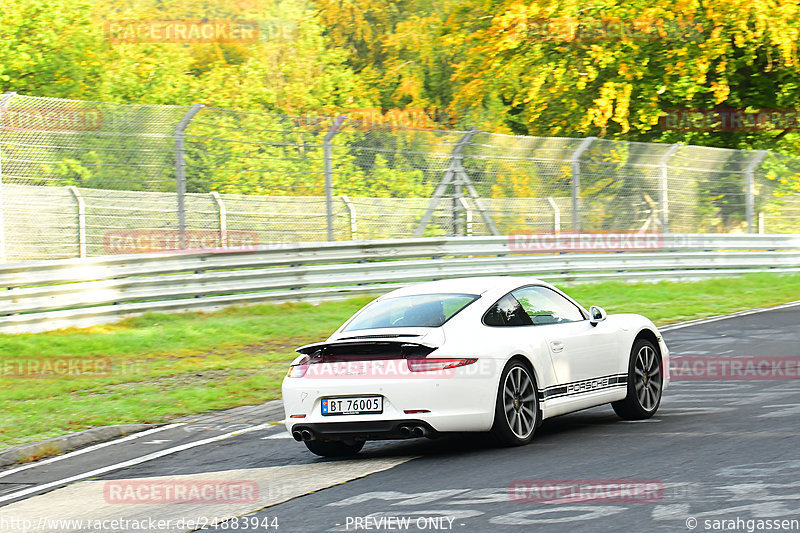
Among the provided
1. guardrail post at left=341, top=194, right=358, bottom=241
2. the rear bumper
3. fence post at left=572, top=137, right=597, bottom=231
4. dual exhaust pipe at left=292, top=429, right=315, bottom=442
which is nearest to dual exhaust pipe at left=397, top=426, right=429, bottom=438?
the rear bumper

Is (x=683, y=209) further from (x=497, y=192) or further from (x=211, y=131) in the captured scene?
(x=211, y=131)

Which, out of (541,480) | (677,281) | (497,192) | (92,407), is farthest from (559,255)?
(541,480)

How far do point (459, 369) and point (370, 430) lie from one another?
79 centimetres

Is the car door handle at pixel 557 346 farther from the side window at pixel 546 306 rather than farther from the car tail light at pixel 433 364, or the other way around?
the car tail light at pixel 433 364

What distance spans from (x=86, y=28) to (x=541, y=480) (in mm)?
41121

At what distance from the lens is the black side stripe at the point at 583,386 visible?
8.59 metres

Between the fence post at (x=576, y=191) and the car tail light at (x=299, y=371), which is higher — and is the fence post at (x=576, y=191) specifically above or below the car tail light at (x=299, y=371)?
above

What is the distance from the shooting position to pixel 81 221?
16141mm

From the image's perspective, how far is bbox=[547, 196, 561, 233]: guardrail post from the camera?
22.7 metres

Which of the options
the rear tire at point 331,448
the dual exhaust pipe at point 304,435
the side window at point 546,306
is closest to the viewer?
the dual exhaust pipe at point 304,435

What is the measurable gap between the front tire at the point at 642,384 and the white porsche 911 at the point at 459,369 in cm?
2

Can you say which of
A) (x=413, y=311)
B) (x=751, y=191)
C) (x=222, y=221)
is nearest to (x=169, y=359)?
(x=222, y=221)
